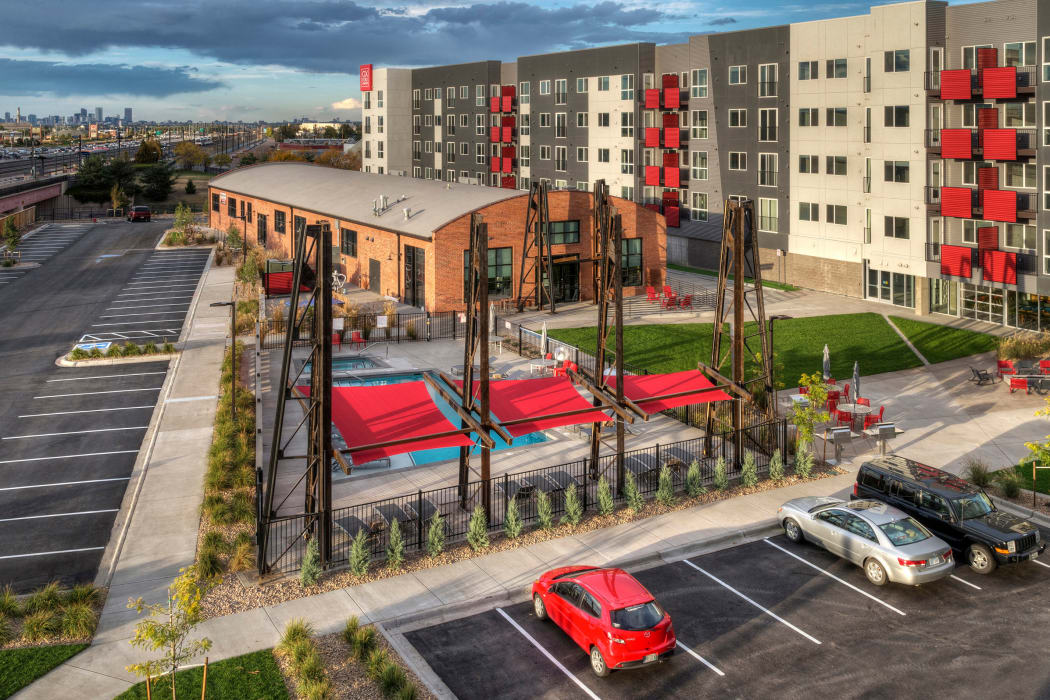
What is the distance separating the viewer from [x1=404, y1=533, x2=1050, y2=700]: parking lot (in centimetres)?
1574

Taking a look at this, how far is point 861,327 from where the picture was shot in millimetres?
46719

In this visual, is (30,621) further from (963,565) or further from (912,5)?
(912,5)

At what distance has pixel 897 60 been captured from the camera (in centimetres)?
5041

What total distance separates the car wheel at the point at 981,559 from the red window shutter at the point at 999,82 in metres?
31.2

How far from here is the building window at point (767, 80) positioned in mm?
59188

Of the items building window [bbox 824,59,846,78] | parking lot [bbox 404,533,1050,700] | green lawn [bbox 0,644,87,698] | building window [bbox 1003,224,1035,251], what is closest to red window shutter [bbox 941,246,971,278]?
building window [bbox 1003,224,1035,251]

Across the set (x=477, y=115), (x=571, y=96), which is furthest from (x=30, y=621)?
(x=477, y=115)

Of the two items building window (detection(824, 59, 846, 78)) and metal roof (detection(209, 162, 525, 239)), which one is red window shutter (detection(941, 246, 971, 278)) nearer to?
building window (detection(824, 59, 846, 78))

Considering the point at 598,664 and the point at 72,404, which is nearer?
the point at 598,664

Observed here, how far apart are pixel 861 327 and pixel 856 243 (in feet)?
31.9

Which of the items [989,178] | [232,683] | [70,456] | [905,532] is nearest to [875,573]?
[905,532]

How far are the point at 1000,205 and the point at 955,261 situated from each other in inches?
163

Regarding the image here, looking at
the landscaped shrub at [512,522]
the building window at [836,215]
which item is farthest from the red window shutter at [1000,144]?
the landscaped shrub at [512,522]

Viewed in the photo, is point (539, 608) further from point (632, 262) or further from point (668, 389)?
point (632, 262)
